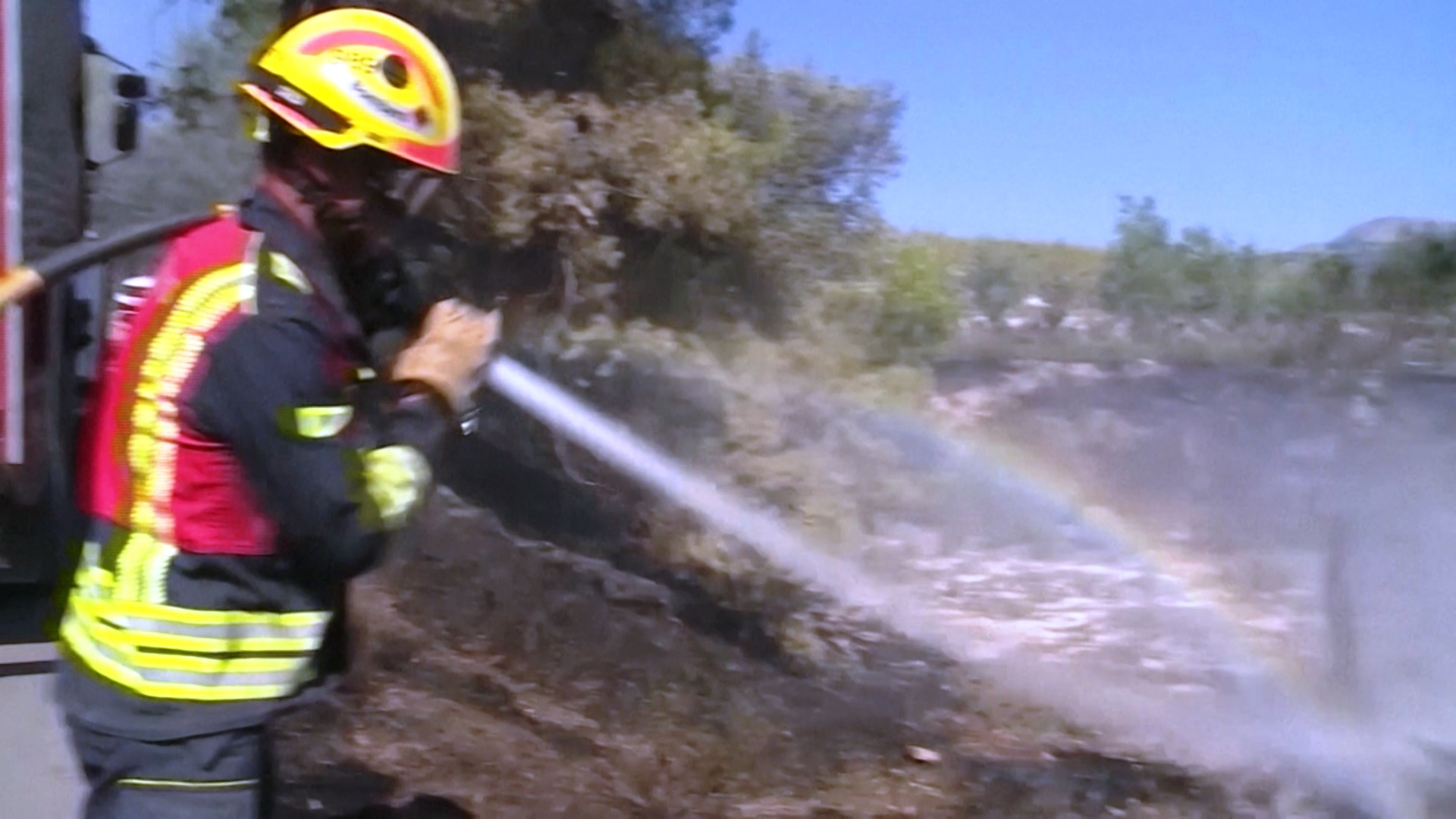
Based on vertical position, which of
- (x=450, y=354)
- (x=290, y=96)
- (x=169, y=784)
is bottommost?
(x=169, y=784)

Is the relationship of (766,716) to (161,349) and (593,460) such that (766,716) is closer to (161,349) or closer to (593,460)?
(593,460)

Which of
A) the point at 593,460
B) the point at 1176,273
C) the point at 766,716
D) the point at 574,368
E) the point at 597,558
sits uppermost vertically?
the point at 1176,273

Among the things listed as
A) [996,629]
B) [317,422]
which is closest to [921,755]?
[996,629]

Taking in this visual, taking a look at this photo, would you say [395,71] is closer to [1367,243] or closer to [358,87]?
[358,87]

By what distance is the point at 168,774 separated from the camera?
6.91ft

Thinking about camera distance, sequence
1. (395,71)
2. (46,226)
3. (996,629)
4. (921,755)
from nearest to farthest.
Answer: (395,71)
(46,226)
(921,755)
(996,629)

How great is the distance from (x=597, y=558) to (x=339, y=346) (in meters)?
3.65

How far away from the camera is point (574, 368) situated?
5.50 meters

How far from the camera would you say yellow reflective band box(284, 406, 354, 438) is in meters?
1.92

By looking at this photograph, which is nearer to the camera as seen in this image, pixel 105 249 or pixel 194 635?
pixel 194 635

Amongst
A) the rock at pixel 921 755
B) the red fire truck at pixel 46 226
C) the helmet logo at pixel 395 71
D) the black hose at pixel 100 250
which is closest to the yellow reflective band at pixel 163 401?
the helmet logo at pixel 395 71

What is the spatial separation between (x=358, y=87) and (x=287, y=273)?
306 mm

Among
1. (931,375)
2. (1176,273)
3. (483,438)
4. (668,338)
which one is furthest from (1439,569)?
(483,438)

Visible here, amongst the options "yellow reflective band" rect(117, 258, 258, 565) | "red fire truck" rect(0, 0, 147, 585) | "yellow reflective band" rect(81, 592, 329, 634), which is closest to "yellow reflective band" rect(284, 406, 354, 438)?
"yellow reflective band" rect(117, 258, 258, 565)
